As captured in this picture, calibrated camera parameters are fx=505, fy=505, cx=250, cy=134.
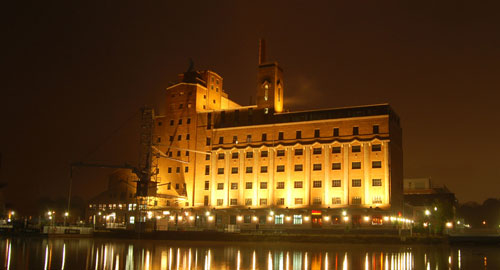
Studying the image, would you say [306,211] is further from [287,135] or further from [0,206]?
[0,206]

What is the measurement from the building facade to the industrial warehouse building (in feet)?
0.46

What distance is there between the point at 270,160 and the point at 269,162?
1.16 feet

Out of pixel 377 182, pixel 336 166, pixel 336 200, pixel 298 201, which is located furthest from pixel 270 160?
pixel 377 182

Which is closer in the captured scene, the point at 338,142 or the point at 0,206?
the point at 338,142

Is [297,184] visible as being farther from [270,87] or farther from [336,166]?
[270,87]

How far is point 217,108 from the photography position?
88.6m

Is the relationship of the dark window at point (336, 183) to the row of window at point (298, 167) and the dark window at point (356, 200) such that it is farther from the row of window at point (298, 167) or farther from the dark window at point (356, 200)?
the dark window at point (356, 200)

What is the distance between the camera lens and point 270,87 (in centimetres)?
7681

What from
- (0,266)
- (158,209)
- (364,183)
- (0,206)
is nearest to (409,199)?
(364,183)

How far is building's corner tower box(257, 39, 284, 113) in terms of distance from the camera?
251ft

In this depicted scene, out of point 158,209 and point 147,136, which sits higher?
point 147,136

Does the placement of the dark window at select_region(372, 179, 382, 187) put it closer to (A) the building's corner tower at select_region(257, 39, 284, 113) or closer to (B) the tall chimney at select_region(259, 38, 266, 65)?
(A) the building's corner tower at select_region(257, 39, 284, 113)

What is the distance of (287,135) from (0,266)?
171ft

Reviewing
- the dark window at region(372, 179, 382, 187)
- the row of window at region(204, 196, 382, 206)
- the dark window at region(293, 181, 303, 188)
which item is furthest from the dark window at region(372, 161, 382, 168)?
the dark window at region(293, 181, 303, 188)
